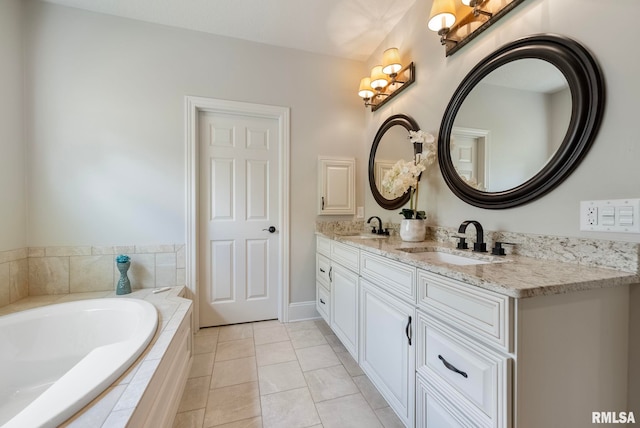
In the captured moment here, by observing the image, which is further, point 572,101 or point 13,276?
point 13,276

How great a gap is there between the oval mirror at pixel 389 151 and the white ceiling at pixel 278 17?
2.60 feet

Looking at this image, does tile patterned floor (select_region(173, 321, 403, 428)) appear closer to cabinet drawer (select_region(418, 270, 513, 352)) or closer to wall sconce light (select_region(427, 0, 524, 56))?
cabinet drawer (select_region(418, 270, 513, 352))

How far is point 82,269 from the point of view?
1.96 m

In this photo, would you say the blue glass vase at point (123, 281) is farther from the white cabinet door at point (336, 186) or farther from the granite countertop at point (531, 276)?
the granite countertop at point (531, 276)

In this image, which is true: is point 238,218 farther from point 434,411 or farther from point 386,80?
point 434,411

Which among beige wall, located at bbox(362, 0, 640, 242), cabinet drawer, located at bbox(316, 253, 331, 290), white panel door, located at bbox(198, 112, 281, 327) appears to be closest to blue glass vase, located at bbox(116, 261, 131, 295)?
white panel door, located at bbox(198, 112, 281, 327)

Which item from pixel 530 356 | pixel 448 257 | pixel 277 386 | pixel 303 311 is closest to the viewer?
pixel 530 356

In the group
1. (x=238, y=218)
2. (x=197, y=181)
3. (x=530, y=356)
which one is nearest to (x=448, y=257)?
(x=530, y=356)

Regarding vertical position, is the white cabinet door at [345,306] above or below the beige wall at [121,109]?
below

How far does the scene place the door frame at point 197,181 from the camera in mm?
2146

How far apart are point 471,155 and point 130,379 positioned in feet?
6.31

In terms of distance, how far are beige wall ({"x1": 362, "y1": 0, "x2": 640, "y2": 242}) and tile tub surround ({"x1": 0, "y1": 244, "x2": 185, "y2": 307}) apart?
7.30 ft

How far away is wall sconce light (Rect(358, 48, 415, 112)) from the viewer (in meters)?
1.91

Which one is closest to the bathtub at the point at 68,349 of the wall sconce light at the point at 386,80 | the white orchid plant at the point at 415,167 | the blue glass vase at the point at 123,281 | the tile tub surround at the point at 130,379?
the tile tub surround at the point at 130,379
